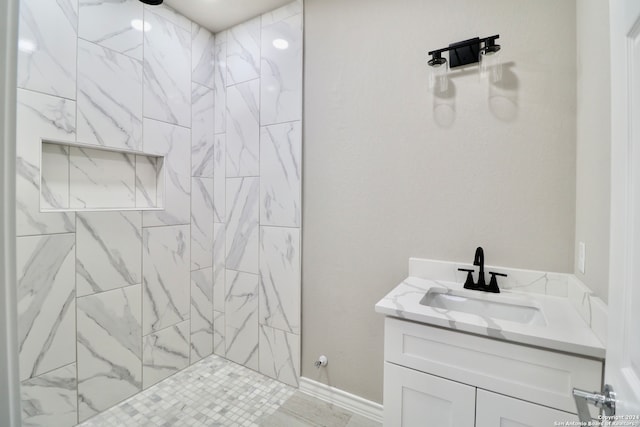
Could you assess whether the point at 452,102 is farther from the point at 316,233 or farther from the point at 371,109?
the point at 316,233

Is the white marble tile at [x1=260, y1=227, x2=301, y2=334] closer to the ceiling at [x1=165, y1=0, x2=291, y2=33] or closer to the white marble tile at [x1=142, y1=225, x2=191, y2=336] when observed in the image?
the white marble tile at [x1=142, y1=225, x2=191, y2=336]

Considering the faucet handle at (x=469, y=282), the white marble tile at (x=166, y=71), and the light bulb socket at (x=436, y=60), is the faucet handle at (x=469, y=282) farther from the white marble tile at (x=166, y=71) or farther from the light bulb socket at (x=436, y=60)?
the white marble tile at (x=166, y=71)

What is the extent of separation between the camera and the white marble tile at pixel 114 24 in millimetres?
1699

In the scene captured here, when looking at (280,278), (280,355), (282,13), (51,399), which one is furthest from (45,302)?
(282,13)

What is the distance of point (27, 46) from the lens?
1.48 metres

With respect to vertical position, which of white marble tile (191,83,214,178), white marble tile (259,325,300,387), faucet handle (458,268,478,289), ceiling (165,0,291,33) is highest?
ceiling (165,0,291,33)

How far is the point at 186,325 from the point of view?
229 cm

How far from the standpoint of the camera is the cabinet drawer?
3.05ft

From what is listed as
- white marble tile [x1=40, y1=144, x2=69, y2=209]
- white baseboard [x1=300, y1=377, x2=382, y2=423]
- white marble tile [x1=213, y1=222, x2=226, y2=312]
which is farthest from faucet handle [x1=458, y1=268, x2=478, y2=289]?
white marble tile [x1=40, y1=144, x2=69, y2=209]

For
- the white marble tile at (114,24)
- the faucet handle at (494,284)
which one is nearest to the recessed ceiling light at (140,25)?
the white marble tile at (114,24)

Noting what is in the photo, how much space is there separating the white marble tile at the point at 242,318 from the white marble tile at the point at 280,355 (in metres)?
0.09

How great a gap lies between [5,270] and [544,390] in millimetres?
1377

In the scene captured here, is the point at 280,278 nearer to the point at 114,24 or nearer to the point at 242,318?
the point at 242,318

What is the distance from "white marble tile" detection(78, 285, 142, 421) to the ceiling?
204cm
